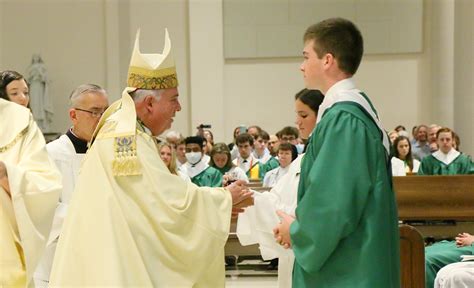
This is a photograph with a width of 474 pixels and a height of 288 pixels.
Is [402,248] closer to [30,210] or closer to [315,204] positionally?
[315,204]

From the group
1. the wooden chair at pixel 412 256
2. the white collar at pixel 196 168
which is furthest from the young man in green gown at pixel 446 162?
the wooden chair at pixel 412 256

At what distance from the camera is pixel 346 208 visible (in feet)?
8.96

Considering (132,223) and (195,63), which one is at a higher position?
(195,63)

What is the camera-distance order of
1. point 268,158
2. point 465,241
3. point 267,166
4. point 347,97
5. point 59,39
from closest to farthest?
1. point 347,97
2. point 465,241
3. point 267,166
4. point 268,158
5. point 59,39

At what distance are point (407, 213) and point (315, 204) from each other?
4174 mm

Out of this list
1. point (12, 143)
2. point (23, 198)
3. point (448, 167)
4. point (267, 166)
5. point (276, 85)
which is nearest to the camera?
point (23, 198)

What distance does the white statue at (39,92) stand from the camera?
16281 mm

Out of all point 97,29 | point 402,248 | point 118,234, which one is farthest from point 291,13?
point 118,234

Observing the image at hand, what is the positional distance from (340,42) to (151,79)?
0.99 m

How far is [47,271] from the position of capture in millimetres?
4523

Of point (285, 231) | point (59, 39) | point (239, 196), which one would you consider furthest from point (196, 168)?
point (59, 39)

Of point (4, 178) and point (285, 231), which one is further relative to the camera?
point (4, 178)

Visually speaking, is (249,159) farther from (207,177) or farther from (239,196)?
(239,196)

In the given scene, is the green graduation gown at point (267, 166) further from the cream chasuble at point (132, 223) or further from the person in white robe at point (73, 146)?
the cream chasuble at point (132, 223)
